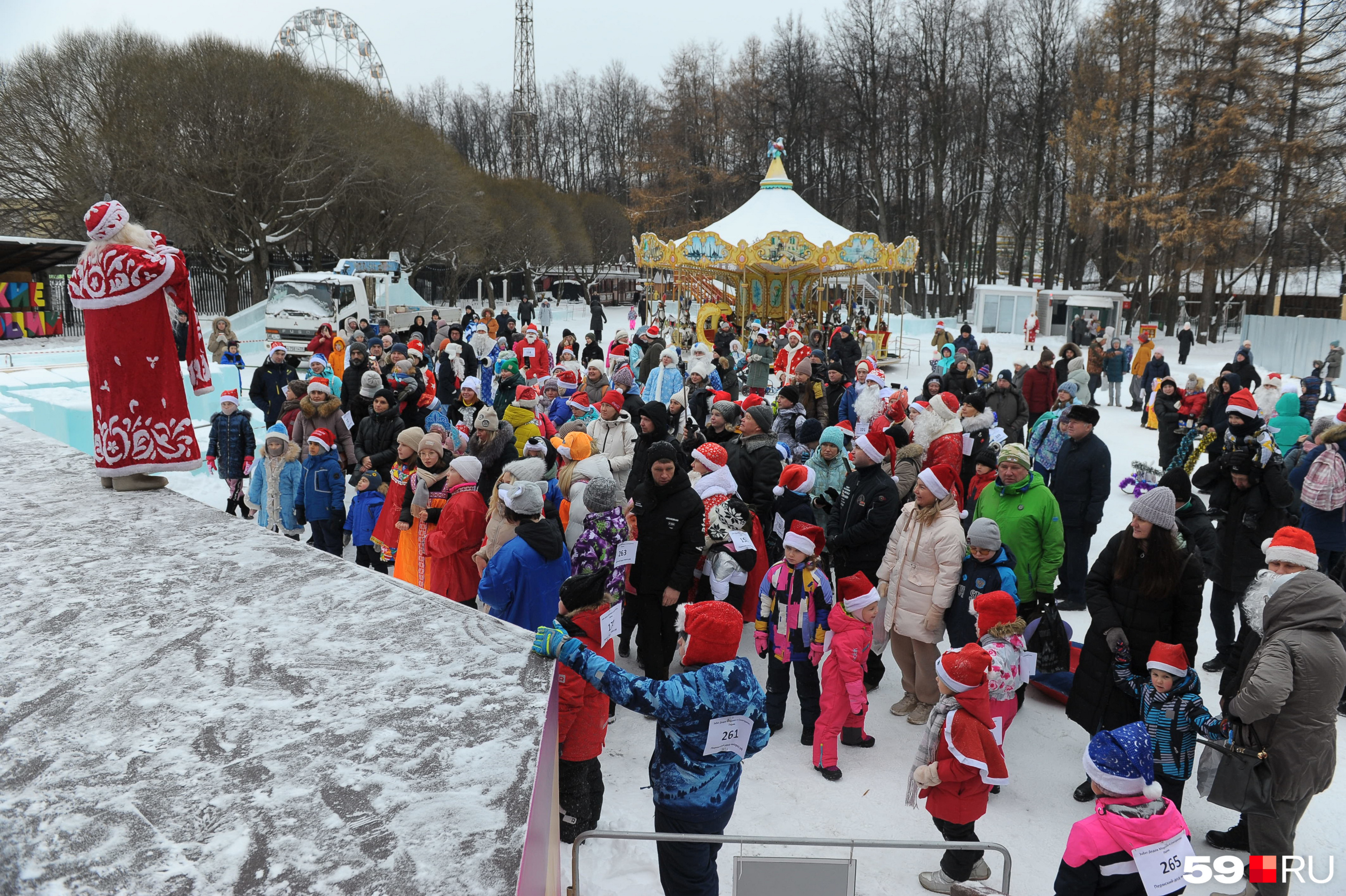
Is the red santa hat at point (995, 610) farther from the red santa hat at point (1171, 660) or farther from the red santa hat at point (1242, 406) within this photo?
the red santa hat at point (1242, 406)

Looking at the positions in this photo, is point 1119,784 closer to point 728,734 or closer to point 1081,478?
point 728,734

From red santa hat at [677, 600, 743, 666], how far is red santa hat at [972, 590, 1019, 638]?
1687 mm

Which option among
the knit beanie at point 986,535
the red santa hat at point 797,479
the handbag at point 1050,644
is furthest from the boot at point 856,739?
the red santa hat at point 797,479

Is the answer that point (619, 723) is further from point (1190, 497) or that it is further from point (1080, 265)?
point (1080, 265)

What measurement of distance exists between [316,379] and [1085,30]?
38060mm

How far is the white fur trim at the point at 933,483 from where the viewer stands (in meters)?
4.67

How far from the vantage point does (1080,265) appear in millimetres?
41438

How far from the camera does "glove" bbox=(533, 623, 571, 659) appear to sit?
2377mm

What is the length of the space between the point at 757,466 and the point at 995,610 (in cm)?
234

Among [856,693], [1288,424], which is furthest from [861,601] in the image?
[1288,424]

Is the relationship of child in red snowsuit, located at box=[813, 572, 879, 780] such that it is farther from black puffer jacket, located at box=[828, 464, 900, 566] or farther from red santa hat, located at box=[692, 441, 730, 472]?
red santa hat, located at box=[692, 441, 730, 472]

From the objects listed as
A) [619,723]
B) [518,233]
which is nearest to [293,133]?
[518,233]

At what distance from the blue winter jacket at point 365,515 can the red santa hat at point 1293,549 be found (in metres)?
5.35

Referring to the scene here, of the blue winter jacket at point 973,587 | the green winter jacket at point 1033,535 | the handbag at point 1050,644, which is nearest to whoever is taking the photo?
the blue winter jacket at point 973,587
